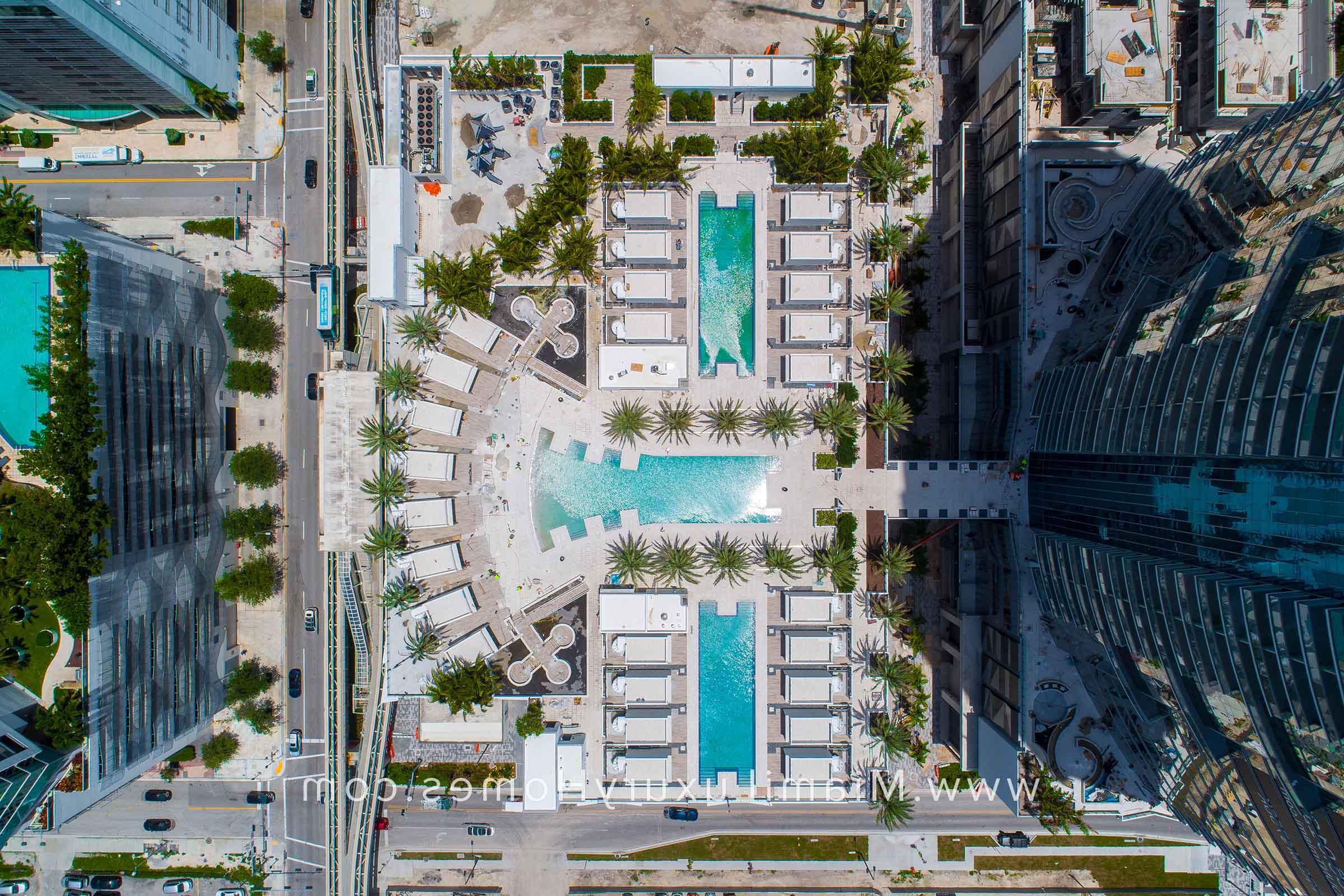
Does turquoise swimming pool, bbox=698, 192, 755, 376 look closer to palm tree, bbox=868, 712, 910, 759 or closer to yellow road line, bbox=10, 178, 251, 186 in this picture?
palm tree, bbox=868, 712, 910, 759

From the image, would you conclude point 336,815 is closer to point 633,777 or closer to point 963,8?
point 633,777

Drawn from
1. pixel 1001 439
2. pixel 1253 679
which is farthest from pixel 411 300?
pixel 1253 679

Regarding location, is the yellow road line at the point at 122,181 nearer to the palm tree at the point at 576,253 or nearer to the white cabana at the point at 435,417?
the white cabana at the point at 435,417

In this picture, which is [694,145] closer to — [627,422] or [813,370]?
[813,370]

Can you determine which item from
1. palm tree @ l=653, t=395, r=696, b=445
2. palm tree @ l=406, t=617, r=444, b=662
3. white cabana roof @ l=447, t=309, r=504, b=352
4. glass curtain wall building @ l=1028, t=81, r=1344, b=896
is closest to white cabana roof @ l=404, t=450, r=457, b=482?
white cabana roof @ l=447, t=309, r=504, b=352

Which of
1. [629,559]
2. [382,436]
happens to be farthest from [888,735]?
[382,436]

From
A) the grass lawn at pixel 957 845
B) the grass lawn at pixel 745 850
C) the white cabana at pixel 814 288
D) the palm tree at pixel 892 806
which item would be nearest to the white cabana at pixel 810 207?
the white cabana at pixel 814 288
